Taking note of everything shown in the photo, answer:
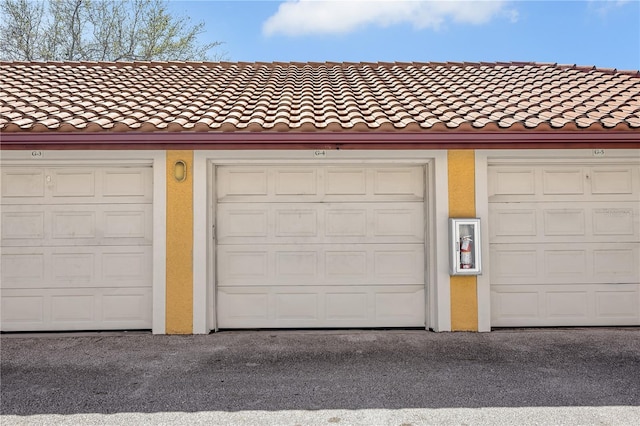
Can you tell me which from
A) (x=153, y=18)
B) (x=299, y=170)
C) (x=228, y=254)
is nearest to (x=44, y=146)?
(x=228, y=254)

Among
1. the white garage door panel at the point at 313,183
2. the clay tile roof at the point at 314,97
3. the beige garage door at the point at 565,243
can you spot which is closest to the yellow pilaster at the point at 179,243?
the white garage door panel at the point at 313,183

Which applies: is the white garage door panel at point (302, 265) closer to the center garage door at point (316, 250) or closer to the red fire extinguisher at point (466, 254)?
the center garage door at point (316, 250)

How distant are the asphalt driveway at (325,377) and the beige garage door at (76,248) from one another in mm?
311

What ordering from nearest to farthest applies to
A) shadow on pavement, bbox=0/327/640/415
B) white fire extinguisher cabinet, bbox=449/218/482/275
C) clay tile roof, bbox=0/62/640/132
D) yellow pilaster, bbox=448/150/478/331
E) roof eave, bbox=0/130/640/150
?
shadow on pavement, bbox=0/327/640/415 < roof eave, bbox=0/130/640/150 < clay tile roof, bbox=0/62/640/132 < white fire extinguisher cabinet, bbox=449/218/482/275 < yellow pilaster, bbox=448/150/478/331

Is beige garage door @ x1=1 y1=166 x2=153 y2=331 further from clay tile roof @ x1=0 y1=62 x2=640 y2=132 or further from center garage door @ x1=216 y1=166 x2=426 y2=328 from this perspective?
center garage door @ x1=216 y1=166 x2=426 y2=328

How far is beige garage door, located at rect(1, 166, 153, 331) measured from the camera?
223 inches

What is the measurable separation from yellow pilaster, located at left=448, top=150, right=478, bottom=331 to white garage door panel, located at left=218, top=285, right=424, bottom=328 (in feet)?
1.76

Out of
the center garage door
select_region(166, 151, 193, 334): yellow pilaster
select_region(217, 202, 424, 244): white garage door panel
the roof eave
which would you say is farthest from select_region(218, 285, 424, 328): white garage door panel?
the roof eave

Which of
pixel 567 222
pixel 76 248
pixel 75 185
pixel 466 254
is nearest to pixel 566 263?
pixel 567 222

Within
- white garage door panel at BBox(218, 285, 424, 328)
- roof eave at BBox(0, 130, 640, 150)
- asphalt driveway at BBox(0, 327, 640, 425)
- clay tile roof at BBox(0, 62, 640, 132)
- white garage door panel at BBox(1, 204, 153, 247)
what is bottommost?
asphalt driveway at BBox(0, 327, 640, 425)

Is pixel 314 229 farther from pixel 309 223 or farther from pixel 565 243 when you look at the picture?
pixel 565 243

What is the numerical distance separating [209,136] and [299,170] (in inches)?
48.4

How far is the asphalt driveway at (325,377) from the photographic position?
3338mm

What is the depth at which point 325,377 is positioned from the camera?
13.2 ft
